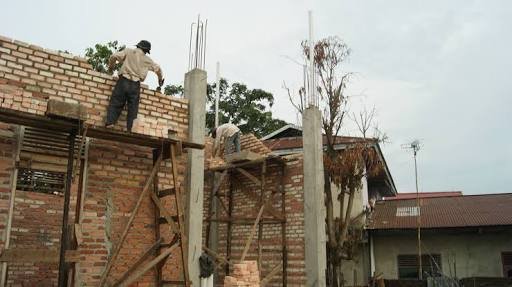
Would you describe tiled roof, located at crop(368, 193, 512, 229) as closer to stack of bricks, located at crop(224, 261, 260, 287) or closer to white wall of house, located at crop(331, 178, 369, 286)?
white wall of house, located at crop(331, 178, 369, 286)

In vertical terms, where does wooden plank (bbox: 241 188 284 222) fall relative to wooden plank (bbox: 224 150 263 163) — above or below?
below

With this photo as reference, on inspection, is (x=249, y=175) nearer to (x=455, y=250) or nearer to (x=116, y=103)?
(x=116, y=103)

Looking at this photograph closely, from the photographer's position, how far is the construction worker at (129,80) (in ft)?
20.9

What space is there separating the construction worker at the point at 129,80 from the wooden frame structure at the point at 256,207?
4.15 m

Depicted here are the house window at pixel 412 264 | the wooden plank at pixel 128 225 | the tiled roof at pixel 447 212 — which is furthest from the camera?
the house window at pixel 412 264

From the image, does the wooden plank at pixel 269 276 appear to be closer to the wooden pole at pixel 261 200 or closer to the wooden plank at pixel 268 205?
the wooden pole at pixel 261 200

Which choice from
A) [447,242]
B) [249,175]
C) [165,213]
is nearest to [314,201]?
[249,175]

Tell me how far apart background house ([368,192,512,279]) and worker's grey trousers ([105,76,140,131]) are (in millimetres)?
11234

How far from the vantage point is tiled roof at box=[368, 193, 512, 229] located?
15109 mm

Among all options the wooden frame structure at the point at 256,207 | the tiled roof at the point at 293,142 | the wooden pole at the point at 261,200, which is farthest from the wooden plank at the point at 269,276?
the tiled roof at the point at 293,142

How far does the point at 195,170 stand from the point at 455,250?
1141 cm

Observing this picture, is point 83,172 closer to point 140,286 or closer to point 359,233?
point 140,286

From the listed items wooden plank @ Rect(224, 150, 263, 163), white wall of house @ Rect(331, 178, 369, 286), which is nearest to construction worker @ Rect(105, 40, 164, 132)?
wooden plank @ Rect(224, 150, 263, 163)

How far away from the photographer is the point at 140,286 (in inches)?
252
